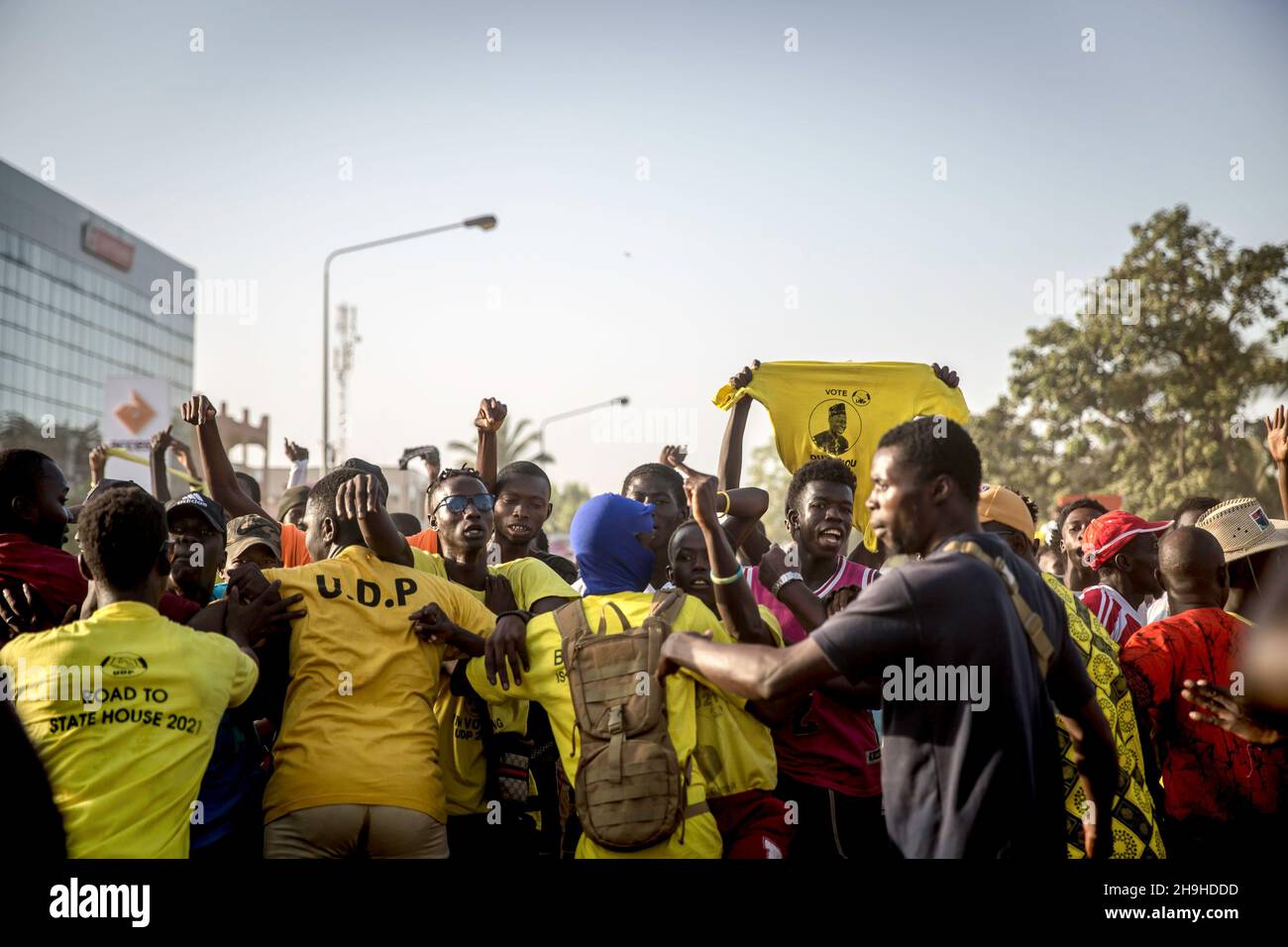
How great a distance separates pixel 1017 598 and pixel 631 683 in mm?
1299

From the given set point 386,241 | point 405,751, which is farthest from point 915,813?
point 386,241

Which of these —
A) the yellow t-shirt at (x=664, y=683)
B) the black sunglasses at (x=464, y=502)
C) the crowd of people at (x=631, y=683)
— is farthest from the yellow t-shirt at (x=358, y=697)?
the black sunglasses at (x=464, y=502)

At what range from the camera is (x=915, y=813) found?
2.93 meters

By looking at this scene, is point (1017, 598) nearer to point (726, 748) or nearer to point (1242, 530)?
point (726, 748)

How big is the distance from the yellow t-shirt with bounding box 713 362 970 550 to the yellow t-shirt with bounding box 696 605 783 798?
116 inches

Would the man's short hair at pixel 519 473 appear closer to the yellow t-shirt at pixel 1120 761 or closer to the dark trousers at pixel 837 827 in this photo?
the dark trousers at pixel 837 827

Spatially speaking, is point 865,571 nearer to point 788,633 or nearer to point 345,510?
point 788,633

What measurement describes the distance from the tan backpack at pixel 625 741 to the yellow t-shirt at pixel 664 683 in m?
0.05

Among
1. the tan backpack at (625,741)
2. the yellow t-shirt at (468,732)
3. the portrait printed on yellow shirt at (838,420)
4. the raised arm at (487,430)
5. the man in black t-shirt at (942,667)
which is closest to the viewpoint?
the man in black t-shirt at (942,667)

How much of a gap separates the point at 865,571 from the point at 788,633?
667mm

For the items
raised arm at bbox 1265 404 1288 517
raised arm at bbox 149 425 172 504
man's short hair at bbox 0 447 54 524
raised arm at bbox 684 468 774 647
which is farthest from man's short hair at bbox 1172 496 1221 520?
raised arm at bbox 149 425 172 504

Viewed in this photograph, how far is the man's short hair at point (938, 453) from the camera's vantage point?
10.0 feet

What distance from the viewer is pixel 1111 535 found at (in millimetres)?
5473

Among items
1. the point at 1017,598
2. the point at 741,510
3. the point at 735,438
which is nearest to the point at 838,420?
the point at 735,438
